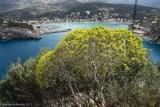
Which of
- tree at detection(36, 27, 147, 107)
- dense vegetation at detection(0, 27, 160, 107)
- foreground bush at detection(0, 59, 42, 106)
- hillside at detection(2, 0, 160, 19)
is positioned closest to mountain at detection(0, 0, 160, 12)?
hillside at detection(2, 0, 160, 19)

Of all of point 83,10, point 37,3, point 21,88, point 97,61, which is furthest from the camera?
point 37,3

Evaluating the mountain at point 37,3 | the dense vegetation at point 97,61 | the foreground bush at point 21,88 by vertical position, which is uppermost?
the dense vegetation at point 97,61

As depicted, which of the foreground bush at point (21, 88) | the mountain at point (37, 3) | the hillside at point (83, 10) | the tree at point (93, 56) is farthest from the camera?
the mountain at point (37, 3)

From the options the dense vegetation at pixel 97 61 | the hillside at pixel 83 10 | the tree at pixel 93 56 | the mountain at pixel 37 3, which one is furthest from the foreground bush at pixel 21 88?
the mountain at pixel 37 3

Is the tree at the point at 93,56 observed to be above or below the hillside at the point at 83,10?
above

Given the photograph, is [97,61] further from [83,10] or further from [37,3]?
[37,3]

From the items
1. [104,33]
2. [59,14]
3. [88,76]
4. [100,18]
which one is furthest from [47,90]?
[59,14]

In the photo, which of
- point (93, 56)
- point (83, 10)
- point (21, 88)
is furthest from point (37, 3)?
point (93, 56)

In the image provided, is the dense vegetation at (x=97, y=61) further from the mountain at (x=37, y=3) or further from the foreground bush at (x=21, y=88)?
the mountain at (x=37, y=3)

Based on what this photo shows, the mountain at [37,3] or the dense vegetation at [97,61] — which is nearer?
the dense vegetation at [97,61]

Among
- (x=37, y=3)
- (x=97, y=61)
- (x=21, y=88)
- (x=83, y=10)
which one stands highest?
(x=97, y=61)

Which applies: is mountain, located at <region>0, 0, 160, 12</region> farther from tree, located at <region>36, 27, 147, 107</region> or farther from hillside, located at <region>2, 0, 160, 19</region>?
tree, located at <region>36, 27, 147, 107</region>

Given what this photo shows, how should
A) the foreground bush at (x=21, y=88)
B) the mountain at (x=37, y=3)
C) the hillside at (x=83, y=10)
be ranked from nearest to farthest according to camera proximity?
the foreground bush at (x=21, y=88) → the hillside at (x=83, y=10) → the mountain at (x=37, y=3)
